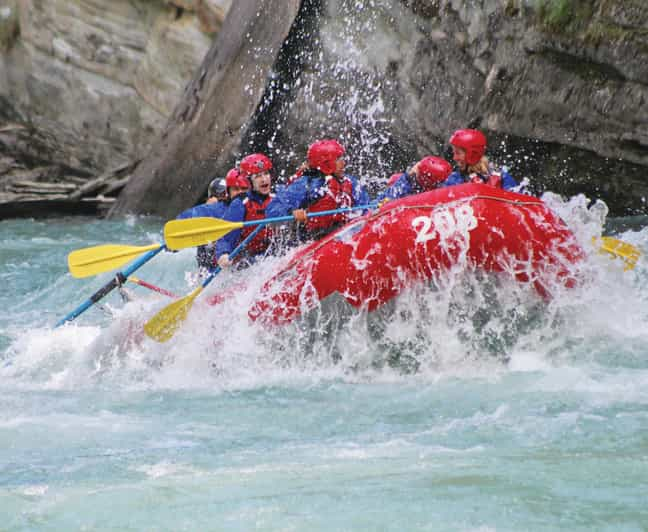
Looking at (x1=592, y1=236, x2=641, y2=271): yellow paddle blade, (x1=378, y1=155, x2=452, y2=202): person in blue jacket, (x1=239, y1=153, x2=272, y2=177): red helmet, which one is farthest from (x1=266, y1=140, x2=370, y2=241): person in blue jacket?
(x1=592, y1=236, x2=641, y2=271): yellow paddle blade

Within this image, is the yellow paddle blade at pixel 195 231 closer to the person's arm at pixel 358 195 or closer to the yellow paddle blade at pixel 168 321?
the yellow paddle blade at pixel 168 321

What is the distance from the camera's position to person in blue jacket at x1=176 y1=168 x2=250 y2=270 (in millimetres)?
6832

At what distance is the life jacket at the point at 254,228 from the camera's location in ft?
21.5

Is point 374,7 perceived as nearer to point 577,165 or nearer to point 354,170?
point 354,170

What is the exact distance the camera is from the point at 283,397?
5254mm

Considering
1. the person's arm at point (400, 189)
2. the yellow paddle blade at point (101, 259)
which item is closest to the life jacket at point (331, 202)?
the person's arm at point (400, 189)

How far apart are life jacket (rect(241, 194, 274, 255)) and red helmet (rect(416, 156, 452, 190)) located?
928mm

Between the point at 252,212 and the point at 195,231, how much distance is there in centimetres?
55

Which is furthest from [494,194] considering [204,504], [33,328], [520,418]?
[33,328]

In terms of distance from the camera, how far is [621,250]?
5.89m

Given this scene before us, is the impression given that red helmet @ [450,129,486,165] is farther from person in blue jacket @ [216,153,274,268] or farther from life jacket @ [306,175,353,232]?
person in blue jacket @ [216,153,274,268]

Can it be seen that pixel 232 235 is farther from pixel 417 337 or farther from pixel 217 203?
pixel 417 337

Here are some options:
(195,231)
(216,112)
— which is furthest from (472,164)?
(216,112)

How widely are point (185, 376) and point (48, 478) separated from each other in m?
2.04
